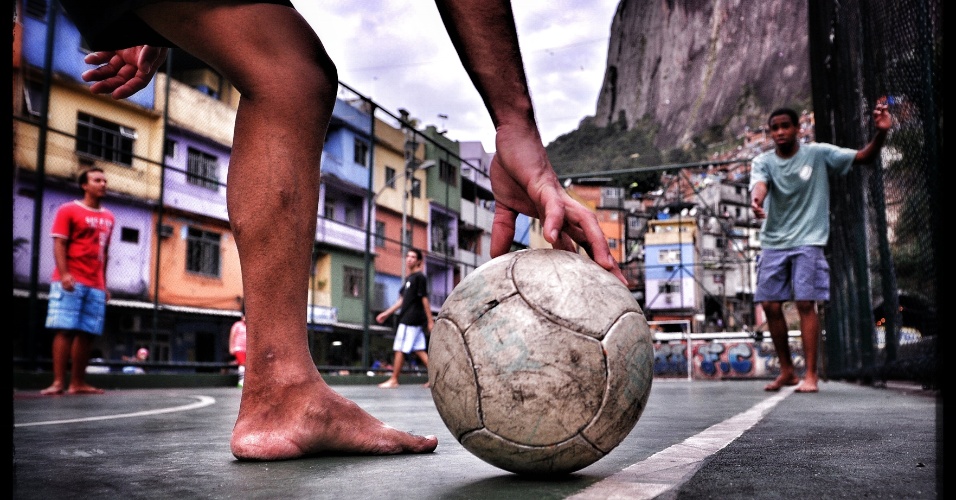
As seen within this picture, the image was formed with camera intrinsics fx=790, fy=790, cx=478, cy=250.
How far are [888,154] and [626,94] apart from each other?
78.1 m

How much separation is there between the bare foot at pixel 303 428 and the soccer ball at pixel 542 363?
1.14 ft

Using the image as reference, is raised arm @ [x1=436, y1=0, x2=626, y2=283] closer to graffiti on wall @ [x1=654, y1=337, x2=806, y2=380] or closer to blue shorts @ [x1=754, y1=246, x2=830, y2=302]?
blue shorts @ [x1=754, y1=246, x2=830, y2=302]

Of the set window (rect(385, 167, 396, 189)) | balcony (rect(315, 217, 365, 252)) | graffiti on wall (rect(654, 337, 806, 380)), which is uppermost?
window (rect(385, 167, 396, 189))

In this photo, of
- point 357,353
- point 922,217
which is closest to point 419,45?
point 922,217

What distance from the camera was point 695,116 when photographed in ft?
255

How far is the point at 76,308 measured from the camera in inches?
231

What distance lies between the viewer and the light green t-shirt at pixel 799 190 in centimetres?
529

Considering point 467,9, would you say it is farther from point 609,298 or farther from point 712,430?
point 712,430

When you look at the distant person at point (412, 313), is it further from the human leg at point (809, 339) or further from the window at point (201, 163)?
the window at point (201, 163)

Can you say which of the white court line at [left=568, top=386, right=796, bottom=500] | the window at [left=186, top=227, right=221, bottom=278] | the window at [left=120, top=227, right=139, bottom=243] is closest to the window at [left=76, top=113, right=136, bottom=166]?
the window at [left=120, top=227, right=139, bottom=243]

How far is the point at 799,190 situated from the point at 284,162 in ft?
14.8

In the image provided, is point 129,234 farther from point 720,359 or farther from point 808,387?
point 720,359

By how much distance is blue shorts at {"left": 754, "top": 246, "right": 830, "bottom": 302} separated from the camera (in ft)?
17.3

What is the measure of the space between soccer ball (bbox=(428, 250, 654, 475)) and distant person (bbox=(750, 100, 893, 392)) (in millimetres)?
4133
